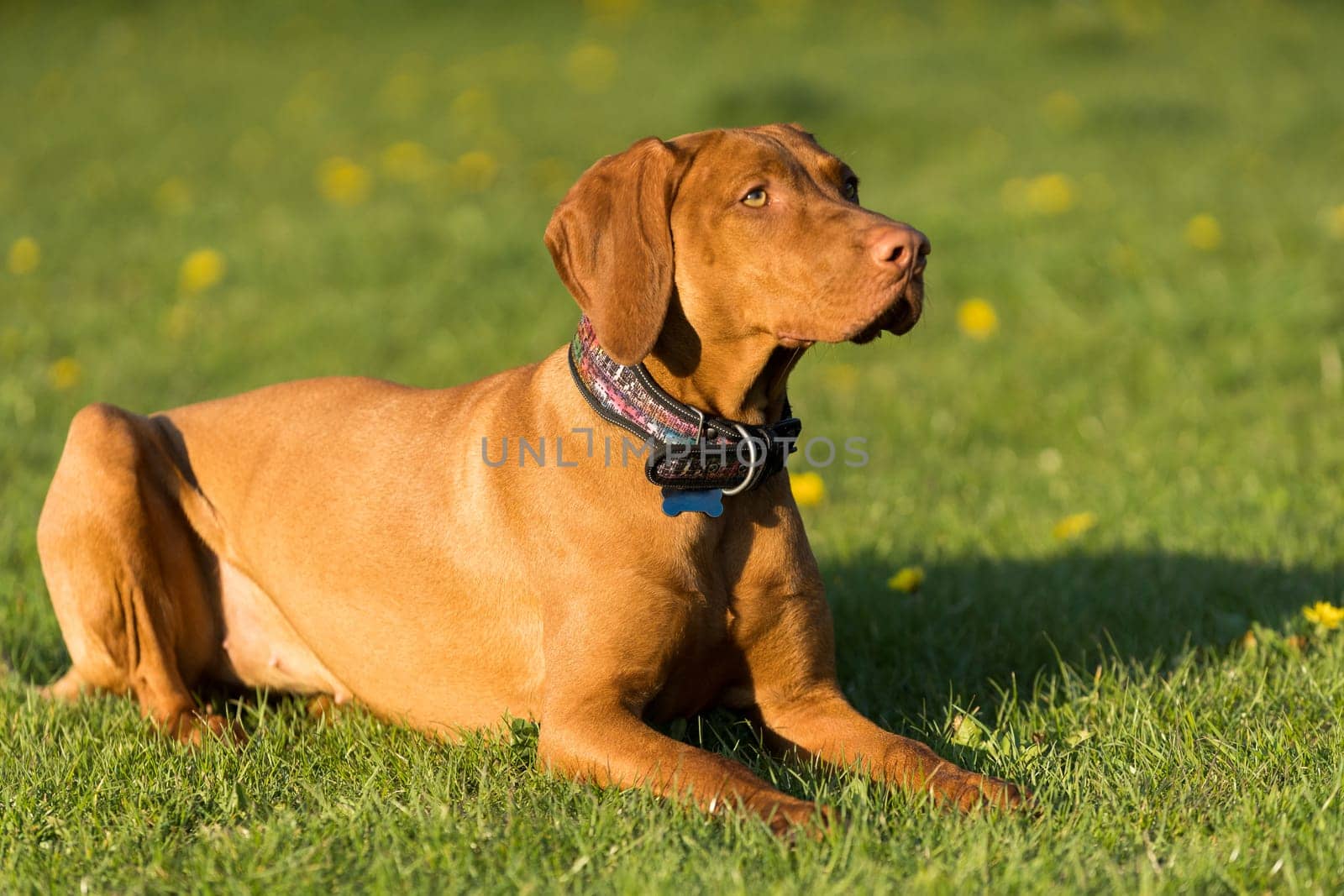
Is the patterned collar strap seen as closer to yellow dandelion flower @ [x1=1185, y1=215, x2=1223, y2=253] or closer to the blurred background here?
the blurred background

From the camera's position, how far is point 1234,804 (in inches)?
122

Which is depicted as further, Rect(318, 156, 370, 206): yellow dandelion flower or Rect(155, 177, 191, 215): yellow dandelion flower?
Rect(155, 177, 191, 215): yellow dandelion flower

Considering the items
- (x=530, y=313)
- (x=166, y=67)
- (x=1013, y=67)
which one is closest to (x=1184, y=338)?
(x=530, y=313)

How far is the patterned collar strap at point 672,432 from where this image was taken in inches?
131

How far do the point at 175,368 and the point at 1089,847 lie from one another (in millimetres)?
6208

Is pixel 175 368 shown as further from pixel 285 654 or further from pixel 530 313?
pixel 285 654

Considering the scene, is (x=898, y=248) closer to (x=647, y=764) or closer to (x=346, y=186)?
(x=647, y=764)

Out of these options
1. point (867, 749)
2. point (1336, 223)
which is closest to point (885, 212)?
point (1336, 223)

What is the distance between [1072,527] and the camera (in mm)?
5242

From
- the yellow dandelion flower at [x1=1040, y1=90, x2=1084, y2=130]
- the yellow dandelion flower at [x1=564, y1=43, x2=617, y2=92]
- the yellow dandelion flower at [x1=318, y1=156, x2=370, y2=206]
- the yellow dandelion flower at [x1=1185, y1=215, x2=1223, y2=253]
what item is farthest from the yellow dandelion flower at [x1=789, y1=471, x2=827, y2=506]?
the yellow dandelion flower at [x1=564, y1=43, x2=617, y2=92]

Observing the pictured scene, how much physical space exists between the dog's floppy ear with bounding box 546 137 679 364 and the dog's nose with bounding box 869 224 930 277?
1.59ft

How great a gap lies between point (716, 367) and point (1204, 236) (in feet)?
19.6

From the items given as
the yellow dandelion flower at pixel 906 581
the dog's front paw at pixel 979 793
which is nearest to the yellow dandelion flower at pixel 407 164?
the yellow dandelion flower at pixel 906 581

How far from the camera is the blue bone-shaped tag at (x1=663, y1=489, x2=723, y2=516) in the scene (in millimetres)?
3346
